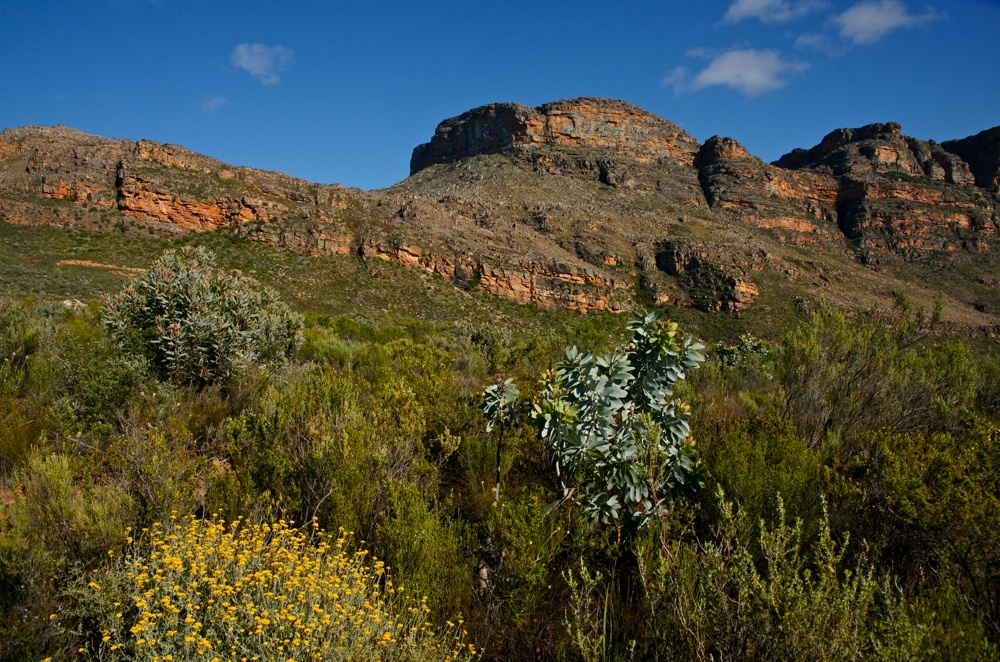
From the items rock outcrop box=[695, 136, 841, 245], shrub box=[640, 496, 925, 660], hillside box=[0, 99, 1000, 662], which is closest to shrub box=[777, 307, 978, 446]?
hillside box=[0, 99, 1000, 662]

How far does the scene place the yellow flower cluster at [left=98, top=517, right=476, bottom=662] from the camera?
264cm

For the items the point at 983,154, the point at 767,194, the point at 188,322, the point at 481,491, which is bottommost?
the point at 481,491

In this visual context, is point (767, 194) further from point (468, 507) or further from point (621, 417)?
point (468, 507)

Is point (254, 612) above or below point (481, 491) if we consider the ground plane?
above

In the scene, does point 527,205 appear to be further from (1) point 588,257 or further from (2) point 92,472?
(2) point 92,472

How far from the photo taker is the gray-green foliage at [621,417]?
4.23 m

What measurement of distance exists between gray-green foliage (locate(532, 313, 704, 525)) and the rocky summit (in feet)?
60.0

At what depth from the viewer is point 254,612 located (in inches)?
109

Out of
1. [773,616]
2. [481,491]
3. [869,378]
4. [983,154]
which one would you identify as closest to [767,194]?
[983,154]

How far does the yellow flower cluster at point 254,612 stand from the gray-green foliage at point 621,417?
5.30 ft

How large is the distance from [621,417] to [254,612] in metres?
2.97

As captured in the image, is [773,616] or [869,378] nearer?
[773,616]

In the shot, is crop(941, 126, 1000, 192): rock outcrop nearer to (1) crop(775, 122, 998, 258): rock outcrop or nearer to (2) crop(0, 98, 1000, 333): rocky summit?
(2) crop(0, 98, 1000, 333): rocky summit

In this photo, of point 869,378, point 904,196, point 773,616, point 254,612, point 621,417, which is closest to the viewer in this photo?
point 773,616
